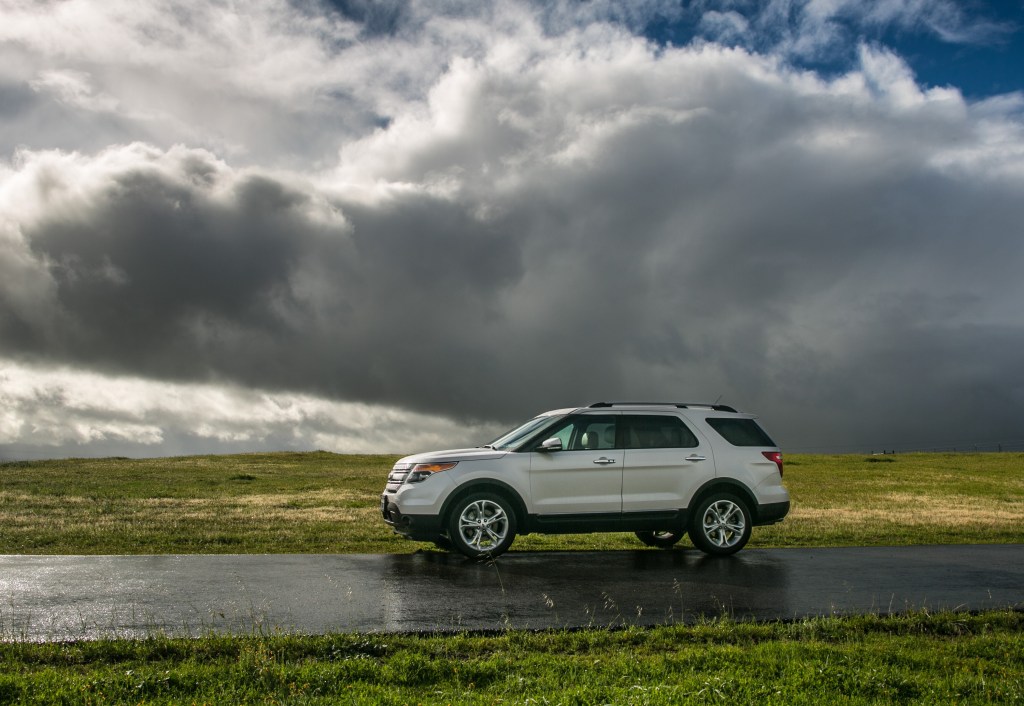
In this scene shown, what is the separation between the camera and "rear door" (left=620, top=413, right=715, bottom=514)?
39.6ft

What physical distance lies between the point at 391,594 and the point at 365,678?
9.45ft

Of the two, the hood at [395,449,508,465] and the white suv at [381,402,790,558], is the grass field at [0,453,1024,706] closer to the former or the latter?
the white suv at [381,402,790,558]

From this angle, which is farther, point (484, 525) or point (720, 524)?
point (720, 524)

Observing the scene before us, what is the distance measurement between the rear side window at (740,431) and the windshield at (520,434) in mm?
2462

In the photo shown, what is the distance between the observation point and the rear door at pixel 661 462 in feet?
39.6

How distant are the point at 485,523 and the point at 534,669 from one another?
5105 mm

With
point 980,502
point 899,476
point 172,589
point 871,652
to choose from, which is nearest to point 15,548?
point 172,589

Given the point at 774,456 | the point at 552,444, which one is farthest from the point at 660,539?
the point at 552,444

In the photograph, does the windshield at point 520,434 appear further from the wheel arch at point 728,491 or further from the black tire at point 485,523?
the wheel arch at point 728,491

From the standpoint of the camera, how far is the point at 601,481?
1191 centimetres

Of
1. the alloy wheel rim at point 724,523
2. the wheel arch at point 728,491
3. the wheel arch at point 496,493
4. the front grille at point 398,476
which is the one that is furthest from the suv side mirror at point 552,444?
the alloy wheel rim at point 724,523

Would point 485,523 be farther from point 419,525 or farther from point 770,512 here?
point 770,512

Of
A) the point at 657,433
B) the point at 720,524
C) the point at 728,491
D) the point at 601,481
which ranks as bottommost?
the point at 720,524

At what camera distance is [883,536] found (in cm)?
1902
